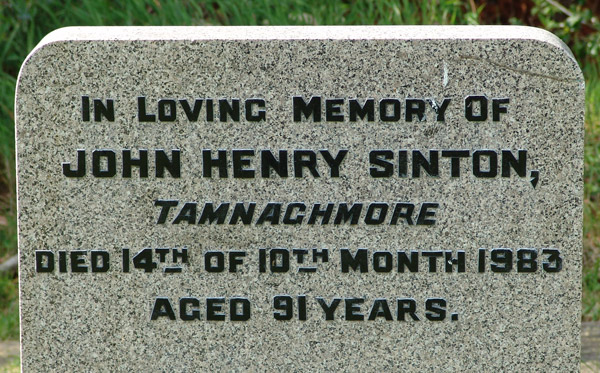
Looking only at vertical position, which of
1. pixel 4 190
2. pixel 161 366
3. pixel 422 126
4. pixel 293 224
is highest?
pixel 422 126

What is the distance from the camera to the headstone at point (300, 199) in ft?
8.82

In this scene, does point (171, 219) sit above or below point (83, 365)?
above

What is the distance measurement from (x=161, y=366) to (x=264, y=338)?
33 cm

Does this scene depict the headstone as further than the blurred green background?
No

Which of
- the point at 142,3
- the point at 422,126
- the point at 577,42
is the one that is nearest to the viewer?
the point at 422,126

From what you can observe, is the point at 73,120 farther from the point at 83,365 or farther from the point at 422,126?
the point at 422,126

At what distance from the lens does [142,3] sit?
4727 millimetres

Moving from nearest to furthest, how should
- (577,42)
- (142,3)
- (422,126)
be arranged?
(422,126)
(142,3)
(577,42)

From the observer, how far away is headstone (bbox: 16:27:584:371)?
2689 mm

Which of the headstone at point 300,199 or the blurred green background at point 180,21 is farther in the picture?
the blurred green background at point 180,21

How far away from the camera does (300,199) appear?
275 centimetres

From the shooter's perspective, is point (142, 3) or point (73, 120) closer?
point (73, 120)

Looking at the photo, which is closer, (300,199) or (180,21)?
(300,199)

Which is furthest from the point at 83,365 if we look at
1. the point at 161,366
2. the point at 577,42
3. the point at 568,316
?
the point at 577,42
